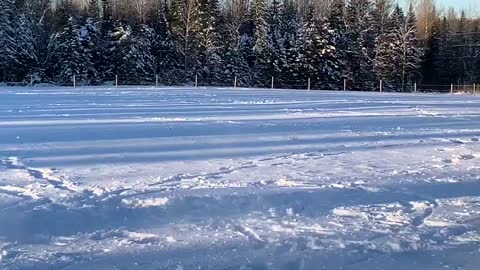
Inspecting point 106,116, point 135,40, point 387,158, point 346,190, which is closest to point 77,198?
Answer: point 346,190

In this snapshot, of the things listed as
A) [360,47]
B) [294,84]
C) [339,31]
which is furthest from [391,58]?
[294,84]

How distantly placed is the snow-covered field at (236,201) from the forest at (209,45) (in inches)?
1408

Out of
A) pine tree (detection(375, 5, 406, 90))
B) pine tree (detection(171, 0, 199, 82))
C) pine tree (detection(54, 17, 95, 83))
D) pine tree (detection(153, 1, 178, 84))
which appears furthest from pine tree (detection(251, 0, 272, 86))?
pine tree (detection(54, 17, 95, 83))

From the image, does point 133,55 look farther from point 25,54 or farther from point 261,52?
point 261,52

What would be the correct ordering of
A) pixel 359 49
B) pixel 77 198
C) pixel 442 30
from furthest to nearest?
pixel 442 30, pixel 359 49, pixel 77 198

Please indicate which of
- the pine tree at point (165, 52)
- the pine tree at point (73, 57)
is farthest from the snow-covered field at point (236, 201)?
the pine tree at point (165, 52)

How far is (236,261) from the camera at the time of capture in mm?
4211

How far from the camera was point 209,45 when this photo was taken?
47.8 meters

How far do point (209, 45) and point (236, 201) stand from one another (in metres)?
42.8

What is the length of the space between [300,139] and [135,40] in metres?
37.9

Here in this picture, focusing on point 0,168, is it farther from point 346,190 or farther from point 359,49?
point 359,49

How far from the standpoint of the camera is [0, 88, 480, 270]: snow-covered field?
4.36m

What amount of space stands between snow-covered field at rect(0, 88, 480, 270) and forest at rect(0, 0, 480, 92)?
35769 mm

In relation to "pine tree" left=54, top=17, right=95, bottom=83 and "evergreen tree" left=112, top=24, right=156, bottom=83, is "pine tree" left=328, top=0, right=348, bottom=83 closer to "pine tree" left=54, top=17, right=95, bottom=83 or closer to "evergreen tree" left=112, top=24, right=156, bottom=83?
"evergreen tree" left=112, top=24, right=156, bottom=83
